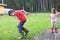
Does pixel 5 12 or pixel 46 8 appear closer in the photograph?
pixel 5 12

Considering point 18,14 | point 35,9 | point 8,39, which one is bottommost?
point 35,9

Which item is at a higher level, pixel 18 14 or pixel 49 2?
pixel 18 14

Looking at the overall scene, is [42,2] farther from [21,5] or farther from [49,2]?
[21,5]

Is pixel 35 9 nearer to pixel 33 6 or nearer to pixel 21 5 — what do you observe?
pixel 33 6

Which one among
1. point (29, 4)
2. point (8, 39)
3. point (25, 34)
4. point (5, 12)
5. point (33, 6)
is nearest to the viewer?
point (8, 39)

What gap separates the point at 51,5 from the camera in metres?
59.2

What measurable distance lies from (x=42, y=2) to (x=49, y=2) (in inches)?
82.5

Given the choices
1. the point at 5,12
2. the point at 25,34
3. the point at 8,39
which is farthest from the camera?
the point at 5,12

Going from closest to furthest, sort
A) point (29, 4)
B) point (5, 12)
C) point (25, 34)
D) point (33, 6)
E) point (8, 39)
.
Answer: point (8, 39)
point (25, 34)
point (5, 12)
point (29, 4)
point (33, 6)

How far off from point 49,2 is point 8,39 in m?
53.3

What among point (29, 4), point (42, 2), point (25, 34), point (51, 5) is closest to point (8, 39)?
point (25, 34)

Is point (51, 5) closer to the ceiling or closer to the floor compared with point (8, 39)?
closer to the floor

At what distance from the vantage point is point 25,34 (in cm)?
1062

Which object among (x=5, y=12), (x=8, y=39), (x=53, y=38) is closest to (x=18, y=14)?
(x=8, y=39)
